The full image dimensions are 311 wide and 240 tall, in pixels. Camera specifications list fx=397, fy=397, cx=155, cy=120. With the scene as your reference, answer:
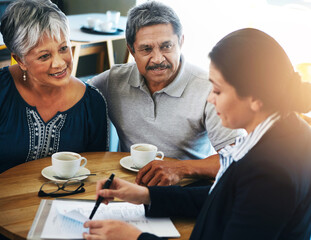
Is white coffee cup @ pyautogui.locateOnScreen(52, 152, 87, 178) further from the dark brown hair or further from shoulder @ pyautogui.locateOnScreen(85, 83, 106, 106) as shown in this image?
the dark brown hair

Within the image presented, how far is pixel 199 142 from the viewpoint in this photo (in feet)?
6.08

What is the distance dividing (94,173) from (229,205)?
0.68m

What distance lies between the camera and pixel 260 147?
33.7 inches

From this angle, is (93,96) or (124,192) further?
(93,96)

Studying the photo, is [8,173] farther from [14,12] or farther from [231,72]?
[231,72]

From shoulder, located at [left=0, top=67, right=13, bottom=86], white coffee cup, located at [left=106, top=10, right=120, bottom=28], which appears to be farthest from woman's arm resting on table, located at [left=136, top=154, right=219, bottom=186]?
white coffee cup, located at [left=106, top=10, right=120, bottom=28]

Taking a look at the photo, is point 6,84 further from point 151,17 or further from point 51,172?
point 151,17

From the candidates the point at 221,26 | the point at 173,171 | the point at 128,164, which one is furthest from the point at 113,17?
the point at 173,171

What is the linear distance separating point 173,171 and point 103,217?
0.36 m

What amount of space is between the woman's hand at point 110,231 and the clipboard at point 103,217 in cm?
5

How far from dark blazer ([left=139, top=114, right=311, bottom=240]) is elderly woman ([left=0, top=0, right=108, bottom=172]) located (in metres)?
0.85

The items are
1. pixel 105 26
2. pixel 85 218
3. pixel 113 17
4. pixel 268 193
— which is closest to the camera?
pixel 268 193

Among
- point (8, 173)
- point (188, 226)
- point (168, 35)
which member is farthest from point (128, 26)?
point (188, 226)

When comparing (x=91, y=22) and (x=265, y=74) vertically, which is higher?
(x=265, y=74)
